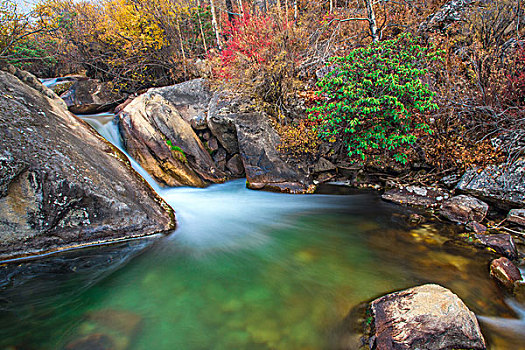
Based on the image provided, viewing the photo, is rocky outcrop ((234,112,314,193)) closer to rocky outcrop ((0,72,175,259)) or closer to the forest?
the forest

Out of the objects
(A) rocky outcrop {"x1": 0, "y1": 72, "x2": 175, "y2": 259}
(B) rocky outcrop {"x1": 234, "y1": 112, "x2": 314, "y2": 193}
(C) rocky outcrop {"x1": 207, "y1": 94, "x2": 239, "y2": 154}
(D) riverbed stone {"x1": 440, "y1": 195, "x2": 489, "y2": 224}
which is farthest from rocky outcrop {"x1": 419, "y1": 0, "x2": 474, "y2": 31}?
(A) rocky outcrop {"x1": 0, "y1": 72, "x2": 175, "y2": 259}

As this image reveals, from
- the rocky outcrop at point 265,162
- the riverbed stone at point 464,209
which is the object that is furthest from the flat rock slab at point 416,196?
the rocky outcrop at point 265,162

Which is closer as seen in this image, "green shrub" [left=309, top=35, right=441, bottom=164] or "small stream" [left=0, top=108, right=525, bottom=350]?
"small stream" [left=0, top=108, right=525, bottom=350]

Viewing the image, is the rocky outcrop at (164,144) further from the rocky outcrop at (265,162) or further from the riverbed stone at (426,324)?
the riverbed stone at (426,324)

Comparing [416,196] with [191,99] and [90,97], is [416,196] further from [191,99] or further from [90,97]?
[90,97]

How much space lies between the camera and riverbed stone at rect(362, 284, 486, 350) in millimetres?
2123

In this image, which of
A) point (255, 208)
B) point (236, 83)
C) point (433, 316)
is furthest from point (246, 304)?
point (236, 83)

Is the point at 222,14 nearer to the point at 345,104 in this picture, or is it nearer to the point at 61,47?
the point at 61,47

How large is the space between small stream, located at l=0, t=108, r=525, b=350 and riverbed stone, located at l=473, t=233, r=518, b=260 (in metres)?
0.29

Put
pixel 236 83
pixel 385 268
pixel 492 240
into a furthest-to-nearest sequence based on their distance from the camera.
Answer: pixel 236 83 → pixel 492 240 → pixel 385 268

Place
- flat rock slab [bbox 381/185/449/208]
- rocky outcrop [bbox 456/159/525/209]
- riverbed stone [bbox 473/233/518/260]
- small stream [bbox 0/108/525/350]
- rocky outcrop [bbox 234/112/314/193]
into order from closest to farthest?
small stream [bbox 0/108/525/350] → riverbed stone [bbox 473/233/518/260] → rocky outcrop [bbox 456/159/525/209] → flat rock slab [bbox 381/185/449/208] → rocky outcrop [bbox 234/112/314/193]

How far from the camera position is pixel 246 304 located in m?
3.01

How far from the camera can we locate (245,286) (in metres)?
3.36

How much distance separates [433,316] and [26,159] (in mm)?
5888
